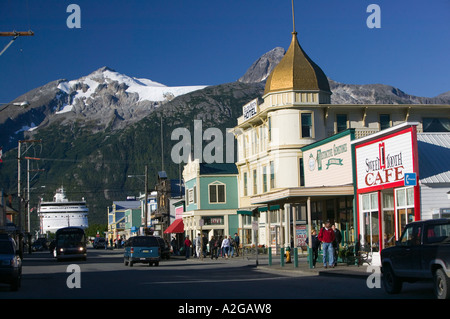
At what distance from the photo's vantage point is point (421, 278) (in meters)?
16.3

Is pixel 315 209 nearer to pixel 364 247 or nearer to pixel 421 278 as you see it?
pixel 364 247

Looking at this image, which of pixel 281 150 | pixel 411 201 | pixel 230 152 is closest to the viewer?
pixel 411 201

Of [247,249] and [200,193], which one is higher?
[200,193]

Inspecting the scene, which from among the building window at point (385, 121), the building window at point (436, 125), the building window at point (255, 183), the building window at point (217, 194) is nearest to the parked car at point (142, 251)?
the building window at point (255, 183)

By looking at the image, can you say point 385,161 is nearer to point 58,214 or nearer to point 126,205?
point 126,205

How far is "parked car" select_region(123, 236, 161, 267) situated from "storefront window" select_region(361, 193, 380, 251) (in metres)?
13.3

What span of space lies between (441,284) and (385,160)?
15092 mm

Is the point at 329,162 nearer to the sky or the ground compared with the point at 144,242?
nearer to the sky

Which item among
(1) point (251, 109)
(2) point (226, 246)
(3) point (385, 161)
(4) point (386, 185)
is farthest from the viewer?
(1) point (251, 109)

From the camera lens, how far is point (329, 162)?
37094 millimetres

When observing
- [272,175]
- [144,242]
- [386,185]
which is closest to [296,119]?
[272,175]

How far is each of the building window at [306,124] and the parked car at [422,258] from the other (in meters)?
30.1

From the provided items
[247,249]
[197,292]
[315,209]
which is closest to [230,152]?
[247,249]
